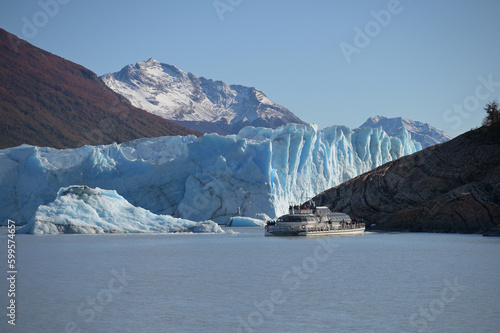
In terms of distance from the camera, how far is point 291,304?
17859 mm

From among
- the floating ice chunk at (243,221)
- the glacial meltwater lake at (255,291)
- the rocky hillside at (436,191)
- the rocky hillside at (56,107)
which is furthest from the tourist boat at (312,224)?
the rocky hillside at (56,107)

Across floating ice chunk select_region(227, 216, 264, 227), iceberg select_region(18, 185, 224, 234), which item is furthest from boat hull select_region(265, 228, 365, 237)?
floating ice chunk select_region(227, 216, 264, 227)

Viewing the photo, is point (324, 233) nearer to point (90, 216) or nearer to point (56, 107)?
point (90, 216)

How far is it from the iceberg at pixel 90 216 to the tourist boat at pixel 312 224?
8.90m

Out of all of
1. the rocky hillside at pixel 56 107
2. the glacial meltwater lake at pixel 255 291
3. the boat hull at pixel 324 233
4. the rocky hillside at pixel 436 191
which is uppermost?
the rocky hillside at pixel 56 107

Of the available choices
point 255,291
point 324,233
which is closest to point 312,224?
point 324,233

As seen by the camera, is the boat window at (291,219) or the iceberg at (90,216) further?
the boat window at (291,219)

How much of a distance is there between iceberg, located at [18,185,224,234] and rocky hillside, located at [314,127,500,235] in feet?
68.5

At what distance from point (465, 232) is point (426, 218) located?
4.37 meters

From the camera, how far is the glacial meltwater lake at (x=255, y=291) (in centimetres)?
1520

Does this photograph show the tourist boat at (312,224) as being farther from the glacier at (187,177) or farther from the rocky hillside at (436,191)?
the glacier at (187,177)

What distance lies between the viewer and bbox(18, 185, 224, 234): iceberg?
4762 centimetres

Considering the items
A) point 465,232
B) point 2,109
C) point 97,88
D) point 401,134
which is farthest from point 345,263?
point 97,88

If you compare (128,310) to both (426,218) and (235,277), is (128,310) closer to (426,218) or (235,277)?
(235,277)
